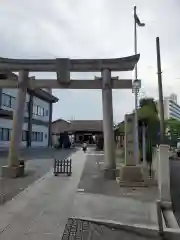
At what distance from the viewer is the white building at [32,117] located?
42656mm

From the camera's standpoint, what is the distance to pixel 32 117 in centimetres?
5372

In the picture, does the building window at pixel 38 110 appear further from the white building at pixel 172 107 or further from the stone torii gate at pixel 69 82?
the stone torii gate at pixel 69 82

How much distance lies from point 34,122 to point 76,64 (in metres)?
39.5

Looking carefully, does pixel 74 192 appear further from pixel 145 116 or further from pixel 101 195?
pixel 145 116

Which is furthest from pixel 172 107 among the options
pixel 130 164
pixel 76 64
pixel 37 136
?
pixel 130 164

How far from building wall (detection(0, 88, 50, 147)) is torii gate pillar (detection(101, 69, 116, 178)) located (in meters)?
26.4

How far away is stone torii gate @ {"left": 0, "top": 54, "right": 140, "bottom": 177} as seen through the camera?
16891 millimetres

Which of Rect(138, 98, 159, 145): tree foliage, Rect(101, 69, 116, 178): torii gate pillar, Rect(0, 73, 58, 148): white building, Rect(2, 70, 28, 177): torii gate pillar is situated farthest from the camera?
Rect(0, 73, 58, 148): white building

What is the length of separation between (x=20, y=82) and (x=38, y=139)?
139 feet

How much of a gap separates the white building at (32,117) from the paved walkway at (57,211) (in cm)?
3000

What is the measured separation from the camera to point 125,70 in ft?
57.8

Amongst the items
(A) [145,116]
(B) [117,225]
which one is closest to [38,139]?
(A) [145,116]

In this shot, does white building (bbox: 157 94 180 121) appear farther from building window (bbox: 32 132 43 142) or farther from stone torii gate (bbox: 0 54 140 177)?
stone torii gate (bbox: 0 54 140 177)

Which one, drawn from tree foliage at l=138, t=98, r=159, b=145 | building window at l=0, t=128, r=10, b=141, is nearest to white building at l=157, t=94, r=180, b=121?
building window at l=0, t=128, r=10, b=141
